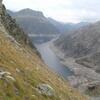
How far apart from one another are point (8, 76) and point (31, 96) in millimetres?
1921

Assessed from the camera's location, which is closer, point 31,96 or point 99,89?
point 31,96

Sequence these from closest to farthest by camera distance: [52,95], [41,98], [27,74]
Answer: [41,98] → [52,95] → [27,74]

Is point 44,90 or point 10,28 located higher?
point 10,28

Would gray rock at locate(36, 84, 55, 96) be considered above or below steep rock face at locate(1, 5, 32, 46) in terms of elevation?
below

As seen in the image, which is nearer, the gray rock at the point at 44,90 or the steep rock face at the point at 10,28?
the gray rock at the point at 44,90

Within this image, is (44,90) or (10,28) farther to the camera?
(10,28)

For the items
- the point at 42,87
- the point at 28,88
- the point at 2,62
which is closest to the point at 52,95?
the point at 42,87

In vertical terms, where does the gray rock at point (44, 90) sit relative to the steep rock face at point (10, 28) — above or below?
below

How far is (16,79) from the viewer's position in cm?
2098

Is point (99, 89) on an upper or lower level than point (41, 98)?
lower

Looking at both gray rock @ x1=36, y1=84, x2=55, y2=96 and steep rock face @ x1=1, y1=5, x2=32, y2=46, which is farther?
steep rock face @ x1=1, y1=5, x2=32, y2=46

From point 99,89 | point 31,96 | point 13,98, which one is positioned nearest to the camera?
point 13,98

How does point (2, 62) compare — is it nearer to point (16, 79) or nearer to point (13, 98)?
point (16, 79)

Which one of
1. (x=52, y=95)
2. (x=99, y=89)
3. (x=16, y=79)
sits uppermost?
(x=16, y=79)
